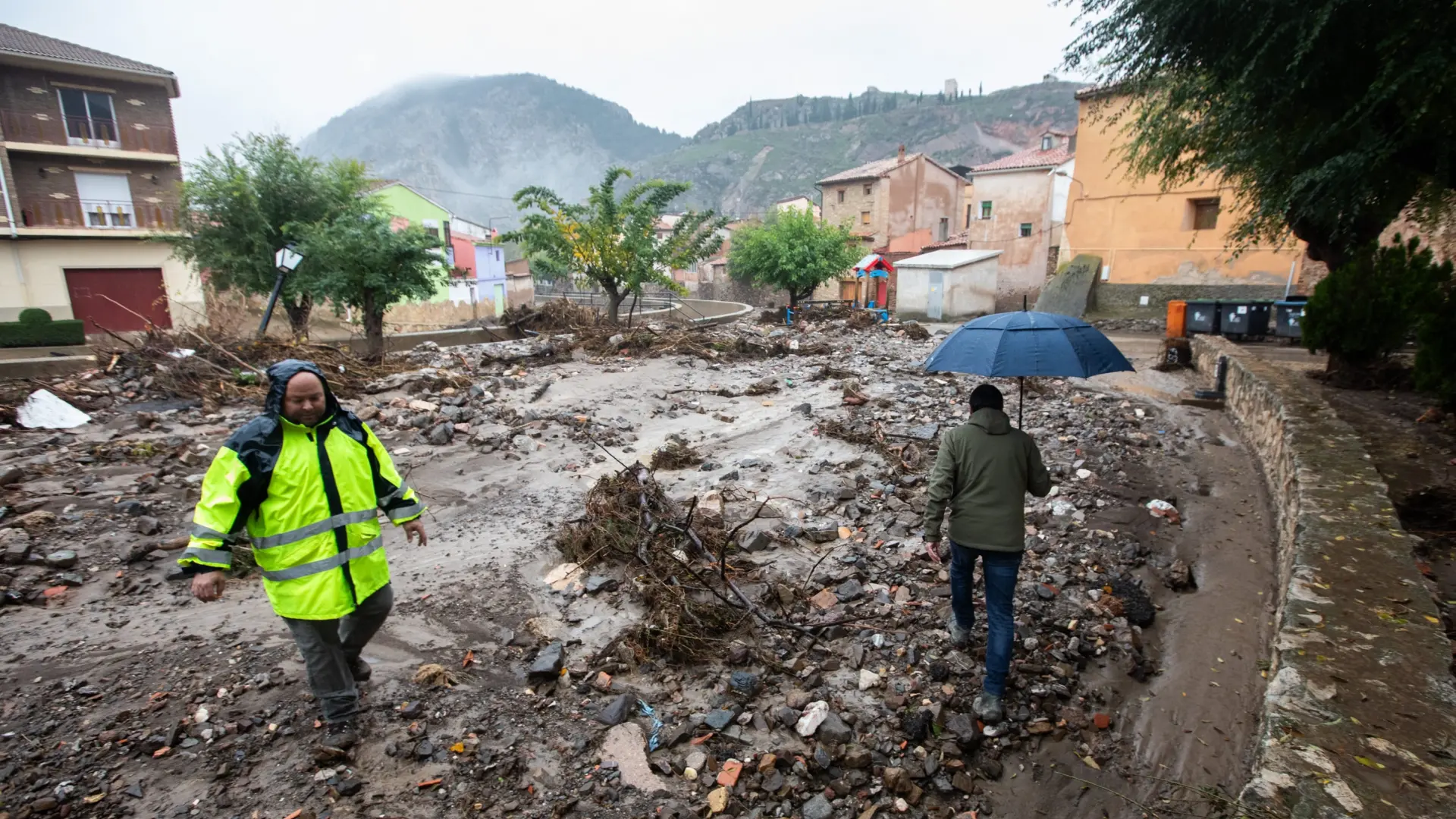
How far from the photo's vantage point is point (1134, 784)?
3.02 meters

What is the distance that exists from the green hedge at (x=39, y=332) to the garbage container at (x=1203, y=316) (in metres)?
27.9

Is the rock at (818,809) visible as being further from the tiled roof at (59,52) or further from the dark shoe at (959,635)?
the tiled roof at (59,52)

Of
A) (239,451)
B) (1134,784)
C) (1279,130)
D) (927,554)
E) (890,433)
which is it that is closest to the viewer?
(239,451)

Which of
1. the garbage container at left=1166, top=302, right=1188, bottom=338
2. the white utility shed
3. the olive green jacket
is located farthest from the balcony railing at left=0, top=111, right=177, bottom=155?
the garbage container at left=1166, top=302, right=1188, bottom=338

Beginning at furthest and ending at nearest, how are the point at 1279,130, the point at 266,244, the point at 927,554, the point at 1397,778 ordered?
the point at 266,244
the point at 1279,130
the point at 927,554
the point at 1397,778

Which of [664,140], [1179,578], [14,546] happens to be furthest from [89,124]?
[664,140]

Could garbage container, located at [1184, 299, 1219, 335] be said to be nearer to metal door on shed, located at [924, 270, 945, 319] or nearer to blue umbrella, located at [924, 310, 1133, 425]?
metal door on shed, located at [924, 270, 945, 319]

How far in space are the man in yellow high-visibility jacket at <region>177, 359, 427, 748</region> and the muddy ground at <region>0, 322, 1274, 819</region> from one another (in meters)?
0.43

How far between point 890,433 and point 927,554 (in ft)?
9.76

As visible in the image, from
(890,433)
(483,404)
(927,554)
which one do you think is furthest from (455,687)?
(483,404)

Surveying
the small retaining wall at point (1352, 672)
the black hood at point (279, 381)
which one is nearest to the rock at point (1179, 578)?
the small retaining wall at point (1352, 672)

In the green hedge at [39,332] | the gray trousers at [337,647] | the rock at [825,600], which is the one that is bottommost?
the rock at [825,600]

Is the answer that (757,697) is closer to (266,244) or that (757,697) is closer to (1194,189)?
A: (266,244)

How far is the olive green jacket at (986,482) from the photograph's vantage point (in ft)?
11.0
